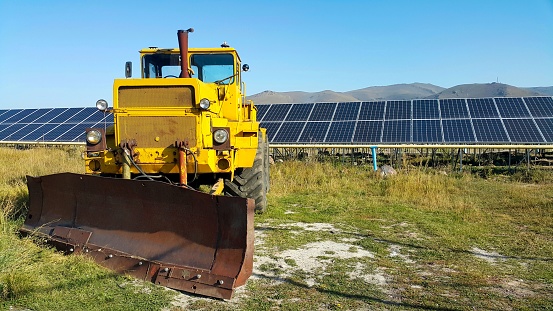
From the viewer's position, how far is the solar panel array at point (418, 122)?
52.4 feet

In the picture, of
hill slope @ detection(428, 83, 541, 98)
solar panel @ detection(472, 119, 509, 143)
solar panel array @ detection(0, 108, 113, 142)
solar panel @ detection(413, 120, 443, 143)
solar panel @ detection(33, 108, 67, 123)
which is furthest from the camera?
hill slope @ detection(428, 83, 541, 98)

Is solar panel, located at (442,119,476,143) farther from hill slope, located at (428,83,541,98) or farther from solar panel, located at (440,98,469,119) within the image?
hill slope, located at (428,83,541,98)

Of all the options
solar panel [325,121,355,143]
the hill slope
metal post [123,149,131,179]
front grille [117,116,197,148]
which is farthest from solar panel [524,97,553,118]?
the hill slope

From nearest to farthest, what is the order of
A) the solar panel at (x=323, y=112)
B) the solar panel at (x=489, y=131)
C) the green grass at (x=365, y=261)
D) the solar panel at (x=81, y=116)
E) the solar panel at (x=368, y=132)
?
the green grass at (x=365, y=261)
the solar panel at (x=489, y=131)
the solar panel at (x=368, y=132)
the solar panel at (x=323, y=112)
the solar panel at (x=81, y=116)

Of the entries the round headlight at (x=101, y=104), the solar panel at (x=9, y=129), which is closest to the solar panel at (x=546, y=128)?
the round headlight at (x=101, y=104)

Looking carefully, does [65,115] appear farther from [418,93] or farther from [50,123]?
[418,93]

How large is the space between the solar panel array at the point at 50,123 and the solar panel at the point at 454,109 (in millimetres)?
14044

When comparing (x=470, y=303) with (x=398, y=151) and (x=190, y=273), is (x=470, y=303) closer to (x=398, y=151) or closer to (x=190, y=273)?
(x=190, y=273)

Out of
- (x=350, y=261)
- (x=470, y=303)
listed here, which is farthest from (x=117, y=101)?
(x=470, y=303)

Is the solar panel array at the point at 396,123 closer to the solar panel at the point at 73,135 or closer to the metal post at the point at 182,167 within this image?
the solar panel at the point at 73,135

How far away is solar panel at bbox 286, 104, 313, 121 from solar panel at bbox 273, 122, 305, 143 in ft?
2.13

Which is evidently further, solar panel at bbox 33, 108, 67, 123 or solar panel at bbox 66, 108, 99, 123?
solar panel at bbox 33, 108, 67, 123

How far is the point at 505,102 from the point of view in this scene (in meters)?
19.0

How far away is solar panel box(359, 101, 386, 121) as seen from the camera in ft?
61.7
